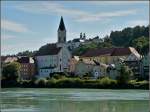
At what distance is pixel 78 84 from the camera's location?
37969mm

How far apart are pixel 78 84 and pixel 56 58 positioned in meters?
15.0

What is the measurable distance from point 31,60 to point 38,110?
40201 millimetres

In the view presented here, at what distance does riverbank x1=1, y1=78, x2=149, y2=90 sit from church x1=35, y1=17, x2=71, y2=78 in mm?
9042

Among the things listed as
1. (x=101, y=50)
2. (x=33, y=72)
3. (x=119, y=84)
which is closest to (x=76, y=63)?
(x=33, y=72)

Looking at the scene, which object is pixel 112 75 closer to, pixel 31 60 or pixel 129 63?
pixel 129 63

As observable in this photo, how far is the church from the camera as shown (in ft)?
168

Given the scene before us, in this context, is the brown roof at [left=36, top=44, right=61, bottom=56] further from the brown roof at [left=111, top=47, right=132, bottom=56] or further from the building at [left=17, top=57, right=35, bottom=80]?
the brown roof at [left=111, top=47, right=132, bottom=56]

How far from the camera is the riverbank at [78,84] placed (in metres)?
34.9

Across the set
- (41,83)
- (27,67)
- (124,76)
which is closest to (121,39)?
(27,67)

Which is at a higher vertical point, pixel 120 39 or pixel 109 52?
pixel 120 39

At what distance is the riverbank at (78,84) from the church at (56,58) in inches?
356

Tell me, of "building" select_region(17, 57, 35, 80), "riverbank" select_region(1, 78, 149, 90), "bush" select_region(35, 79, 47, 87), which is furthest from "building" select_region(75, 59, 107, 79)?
"riverbank" select_region(1, 78, 149, 90)

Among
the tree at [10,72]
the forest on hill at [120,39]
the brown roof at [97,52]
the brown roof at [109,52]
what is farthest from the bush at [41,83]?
the forest on hill at [120,39]

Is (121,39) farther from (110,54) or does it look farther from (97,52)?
(110,54)
